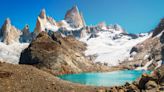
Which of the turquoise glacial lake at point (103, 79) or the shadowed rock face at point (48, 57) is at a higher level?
the shadowed rock face at point (48, 57)

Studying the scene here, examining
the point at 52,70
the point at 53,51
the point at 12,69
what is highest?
the point at 53,51

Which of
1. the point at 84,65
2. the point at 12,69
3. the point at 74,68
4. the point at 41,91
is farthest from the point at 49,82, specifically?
the point at 84,65

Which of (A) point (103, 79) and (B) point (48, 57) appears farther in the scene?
(B) point (48, 57)

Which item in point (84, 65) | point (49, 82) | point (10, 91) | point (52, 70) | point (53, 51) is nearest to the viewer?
→ point (10, 91)

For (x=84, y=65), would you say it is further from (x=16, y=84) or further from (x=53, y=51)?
(x=16, y=84)

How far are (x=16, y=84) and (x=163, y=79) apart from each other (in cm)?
1657

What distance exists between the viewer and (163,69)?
32.9 m

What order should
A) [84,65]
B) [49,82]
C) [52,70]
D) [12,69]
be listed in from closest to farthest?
[49,82] < [12,69] < [52,70] < [84,65]

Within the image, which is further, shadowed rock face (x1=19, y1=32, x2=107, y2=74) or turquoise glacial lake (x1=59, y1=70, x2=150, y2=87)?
shadowed rock face (x1=19, y1=32, x2=107, y2=74)

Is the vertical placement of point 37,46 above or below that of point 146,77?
above

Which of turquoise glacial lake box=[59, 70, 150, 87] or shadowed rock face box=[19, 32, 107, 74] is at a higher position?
shadowed rock face box=[19, 32, 107, 74]

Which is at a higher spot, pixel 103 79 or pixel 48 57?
pixel 48 57

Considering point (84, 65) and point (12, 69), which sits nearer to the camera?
point (12, 69)

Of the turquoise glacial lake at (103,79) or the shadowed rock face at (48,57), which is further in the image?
the shadowed rock face at (48,57)
